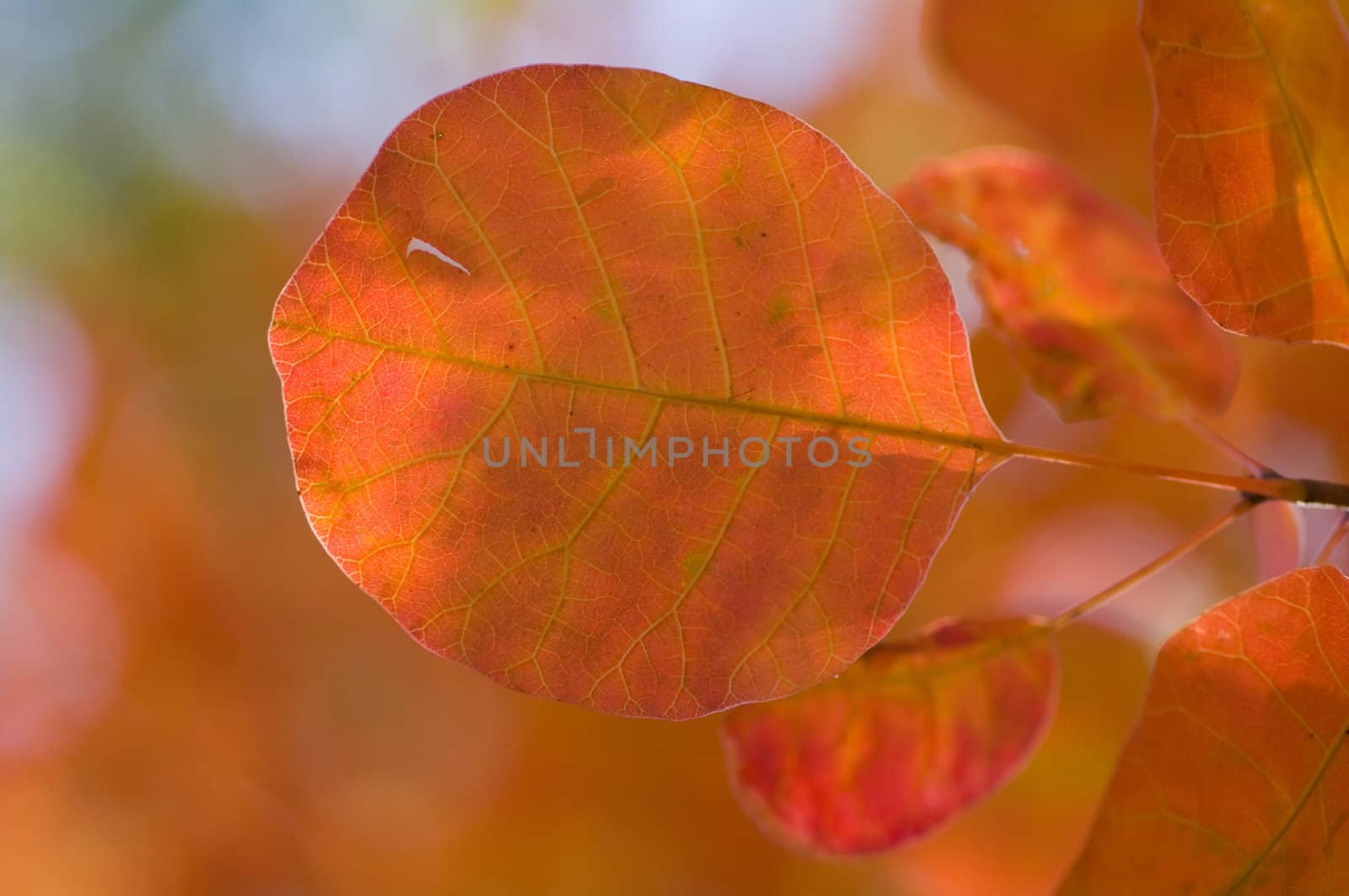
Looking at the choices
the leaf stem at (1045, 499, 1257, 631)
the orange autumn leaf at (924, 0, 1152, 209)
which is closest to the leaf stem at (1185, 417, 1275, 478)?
the leaf stem at (1045, 499, 1257, 631)

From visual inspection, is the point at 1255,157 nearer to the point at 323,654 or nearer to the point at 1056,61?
the point at 1056,61

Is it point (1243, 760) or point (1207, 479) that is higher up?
point (1207, 479)

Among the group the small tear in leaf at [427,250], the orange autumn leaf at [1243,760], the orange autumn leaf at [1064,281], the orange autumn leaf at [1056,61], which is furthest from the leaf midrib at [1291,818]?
the orange autumn leaf at [1056,61]

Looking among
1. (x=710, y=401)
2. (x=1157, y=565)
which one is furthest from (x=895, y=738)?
(x=710, y=401)

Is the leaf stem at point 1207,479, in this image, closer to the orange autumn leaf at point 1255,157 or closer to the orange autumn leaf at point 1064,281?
the orange autumn leaf at point 1255,157

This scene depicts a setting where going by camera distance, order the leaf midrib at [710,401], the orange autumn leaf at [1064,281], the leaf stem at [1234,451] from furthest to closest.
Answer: the orange autumn leaf at [1064,281] < the leaf stem at [1234,451] < the leaf midrib at [710,401]

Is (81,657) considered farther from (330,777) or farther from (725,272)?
(725,272)
